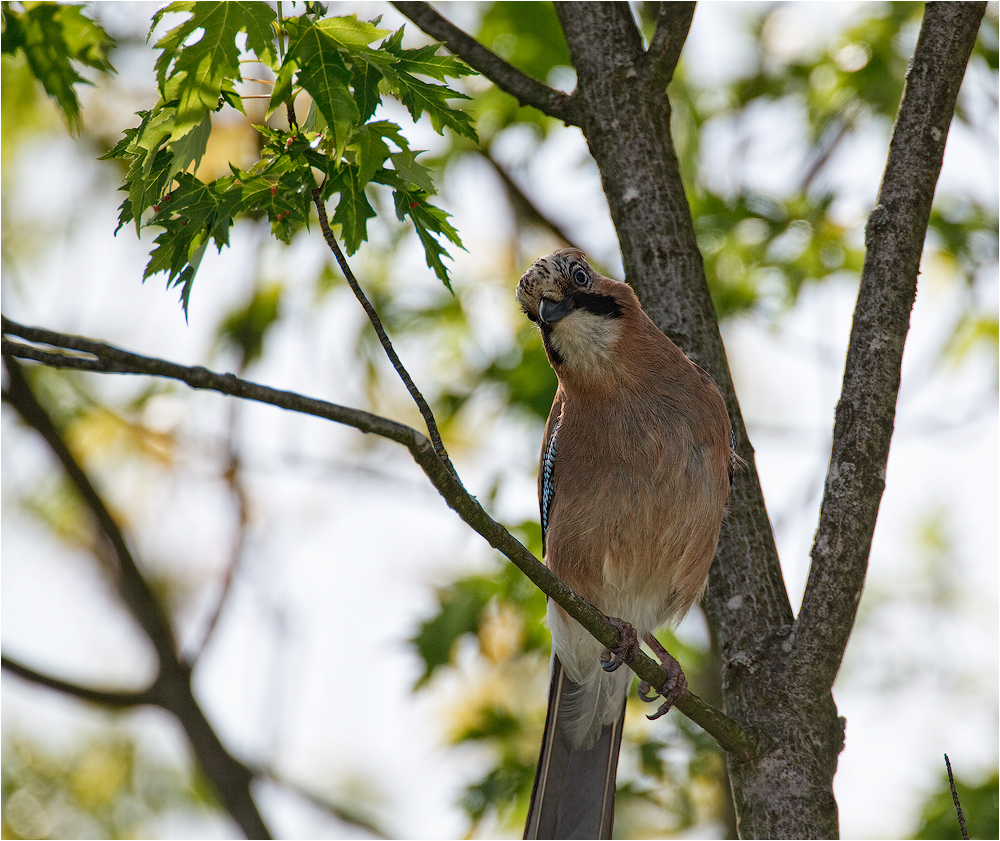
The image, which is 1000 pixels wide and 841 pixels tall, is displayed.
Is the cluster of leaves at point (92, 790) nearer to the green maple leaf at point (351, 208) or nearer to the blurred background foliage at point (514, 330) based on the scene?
the blurred background foliage at point (514, 330)

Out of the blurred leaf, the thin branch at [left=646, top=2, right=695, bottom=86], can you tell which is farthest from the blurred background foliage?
the thin branch at [left=646, top=2, right=695, bottom=86]

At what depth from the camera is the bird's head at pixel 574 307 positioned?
4199 millimetres

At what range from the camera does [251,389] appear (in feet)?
7.36

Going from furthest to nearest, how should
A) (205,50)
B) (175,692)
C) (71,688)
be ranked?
(175,692) < (71,688) < (205,50)

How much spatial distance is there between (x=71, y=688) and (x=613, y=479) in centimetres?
302

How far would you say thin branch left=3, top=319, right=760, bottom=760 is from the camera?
214 centimetres

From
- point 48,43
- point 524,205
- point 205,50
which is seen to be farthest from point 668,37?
point 524,205

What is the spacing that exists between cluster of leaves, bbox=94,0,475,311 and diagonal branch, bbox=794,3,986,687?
1589 mm

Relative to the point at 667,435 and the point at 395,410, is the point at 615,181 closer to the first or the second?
the point at 667,435

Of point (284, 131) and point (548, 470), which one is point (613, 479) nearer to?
point (548, 470)

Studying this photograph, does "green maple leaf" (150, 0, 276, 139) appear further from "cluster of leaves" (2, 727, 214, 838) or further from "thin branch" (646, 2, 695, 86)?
"cluster of leaves" (2, 727, 214, 838)

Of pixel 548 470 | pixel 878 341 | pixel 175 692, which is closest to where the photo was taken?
pixel 878 341

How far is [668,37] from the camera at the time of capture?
13.6 ft

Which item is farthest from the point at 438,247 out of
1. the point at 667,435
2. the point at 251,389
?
the point at 667,435
